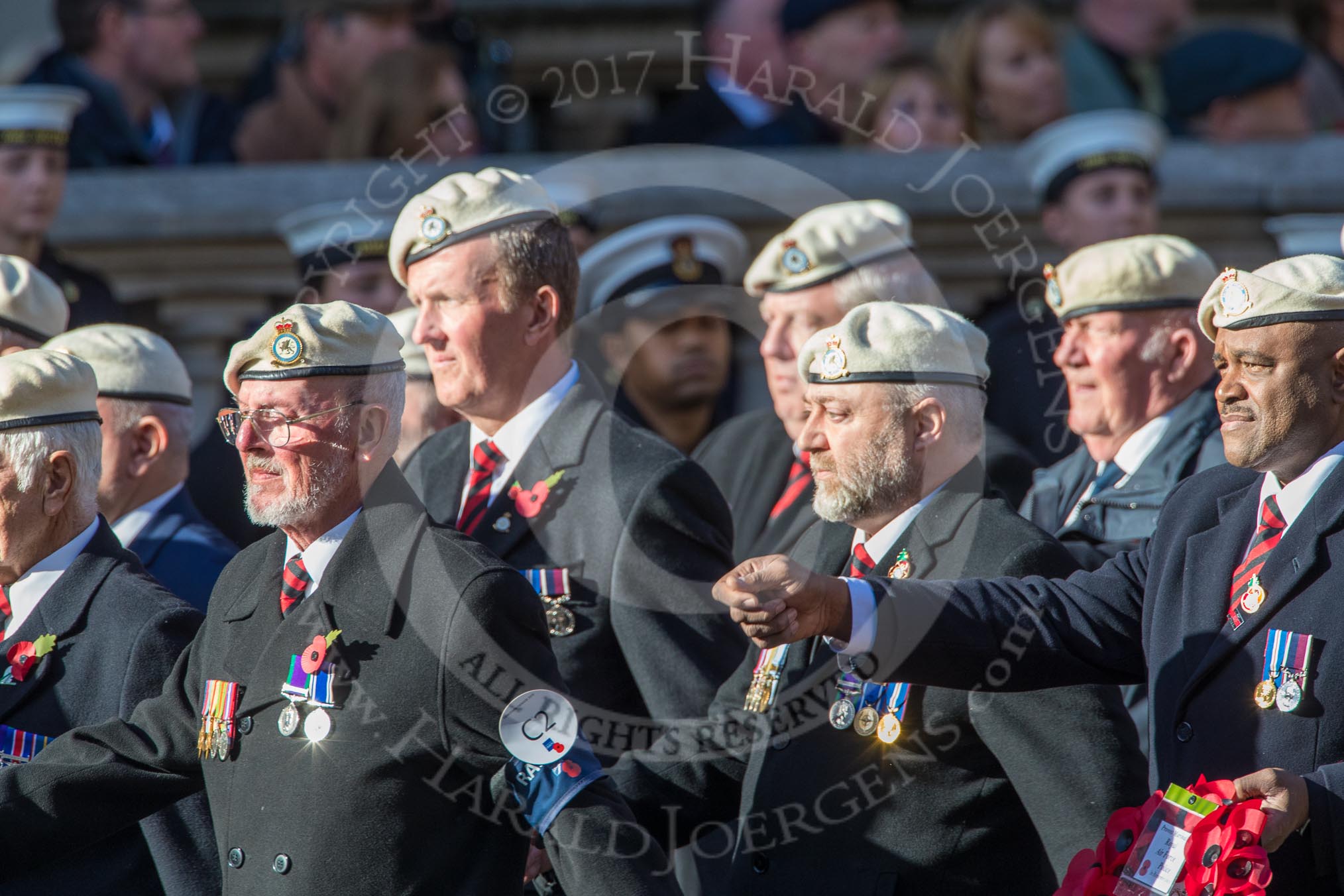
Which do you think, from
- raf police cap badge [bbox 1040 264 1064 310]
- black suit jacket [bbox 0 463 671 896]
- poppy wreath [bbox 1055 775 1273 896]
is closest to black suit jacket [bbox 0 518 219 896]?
black suit jacket [bbox 0 463 671 896]

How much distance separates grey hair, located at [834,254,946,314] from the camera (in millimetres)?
5586

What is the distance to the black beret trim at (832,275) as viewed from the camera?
221 inches

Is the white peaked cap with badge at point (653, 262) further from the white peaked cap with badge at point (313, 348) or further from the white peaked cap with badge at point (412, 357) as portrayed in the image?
the white peaked cap with badge at point (313, 348)

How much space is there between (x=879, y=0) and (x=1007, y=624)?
4.96 m

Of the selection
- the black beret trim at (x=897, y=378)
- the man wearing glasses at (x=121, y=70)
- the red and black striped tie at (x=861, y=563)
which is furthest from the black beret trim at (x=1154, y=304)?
the man wearing glasses at (x=121, y=70)

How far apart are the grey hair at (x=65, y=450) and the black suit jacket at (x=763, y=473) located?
169 cm

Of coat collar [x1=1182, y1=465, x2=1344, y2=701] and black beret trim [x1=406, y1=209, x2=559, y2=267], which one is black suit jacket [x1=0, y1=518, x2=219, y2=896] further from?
coat collar [x1=1182, y1=465, x2=1344, y2=701]

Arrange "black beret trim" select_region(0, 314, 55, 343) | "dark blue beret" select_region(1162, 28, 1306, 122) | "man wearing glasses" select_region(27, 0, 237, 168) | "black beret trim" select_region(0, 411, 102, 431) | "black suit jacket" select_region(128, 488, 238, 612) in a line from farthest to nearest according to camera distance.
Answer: "man wearing glasses" select_region(27, 0, 237, 168) → "dark blue beret" select_region(1162, 28, 1306, 122) → "black beret trim" select_region(0, 314, 55, 343) → "black suit jacket" select_region(128, 488, 238, 612) → "black beret trim" select_region(0, 411, 102, 431)

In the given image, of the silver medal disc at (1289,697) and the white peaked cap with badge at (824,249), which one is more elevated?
the white peaked cap with badge at (824,249)

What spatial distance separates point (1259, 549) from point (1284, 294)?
474 mm

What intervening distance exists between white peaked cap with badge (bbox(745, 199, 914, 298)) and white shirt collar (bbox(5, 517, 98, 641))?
2.18m

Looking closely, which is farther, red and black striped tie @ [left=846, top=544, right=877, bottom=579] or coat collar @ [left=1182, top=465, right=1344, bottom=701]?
red and black striped tie @ [left=846, top=544, right=877, bottom=579]

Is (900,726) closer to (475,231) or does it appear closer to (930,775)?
(930,775)

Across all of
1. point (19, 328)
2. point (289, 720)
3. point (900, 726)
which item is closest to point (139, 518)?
point (19, 328)
